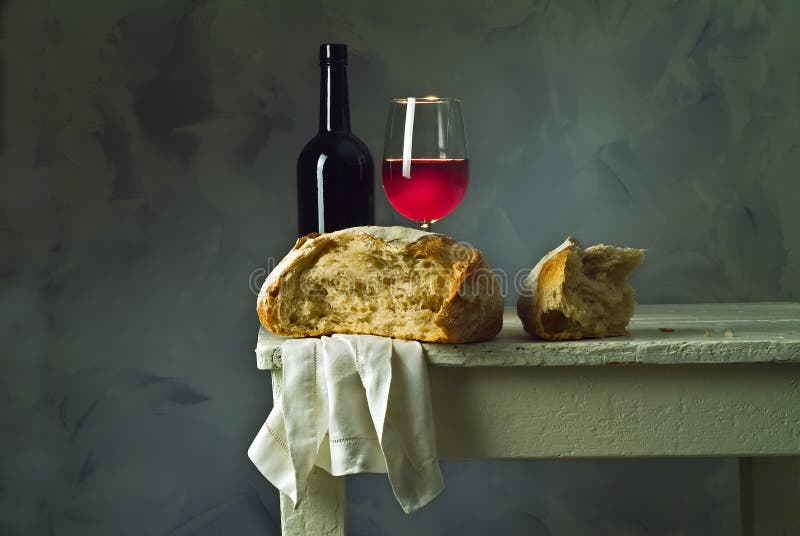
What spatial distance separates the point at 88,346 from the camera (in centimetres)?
177

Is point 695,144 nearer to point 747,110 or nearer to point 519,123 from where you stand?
point 747,110

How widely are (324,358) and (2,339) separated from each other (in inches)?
38.4

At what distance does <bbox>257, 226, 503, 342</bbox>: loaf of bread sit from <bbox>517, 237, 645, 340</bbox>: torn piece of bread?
0.17 ft

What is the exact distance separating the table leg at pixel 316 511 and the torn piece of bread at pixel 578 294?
330 mm

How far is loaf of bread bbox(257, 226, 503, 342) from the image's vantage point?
1.09 metres

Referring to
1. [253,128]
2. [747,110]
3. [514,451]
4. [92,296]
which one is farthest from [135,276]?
[747,110]

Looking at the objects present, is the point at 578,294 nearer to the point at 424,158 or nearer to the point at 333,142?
the point at 424,158

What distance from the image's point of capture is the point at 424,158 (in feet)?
4.35

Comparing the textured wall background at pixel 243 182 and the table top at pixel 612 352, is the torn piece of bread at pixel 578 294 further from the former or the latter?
the textured wall background at pixel 243 182

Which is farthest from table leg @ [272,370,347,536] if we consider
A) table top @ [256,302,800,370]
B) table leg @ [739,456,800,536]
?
table leg @ [739,456,800,536]

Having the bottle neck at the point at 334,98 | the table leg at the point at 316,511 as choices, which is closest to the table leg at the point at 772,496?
the table leg at the point at 316,511

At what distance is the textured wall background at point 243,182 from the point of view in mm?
1728

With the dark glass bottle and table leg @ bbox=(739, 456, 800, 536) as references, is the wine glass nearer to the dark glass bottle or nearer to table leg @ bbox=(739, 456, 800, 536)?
the dark glass bottle

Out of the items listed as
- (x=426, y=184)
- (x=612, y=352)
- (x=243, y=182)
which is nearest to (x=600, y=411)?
(x=612, y=352)
